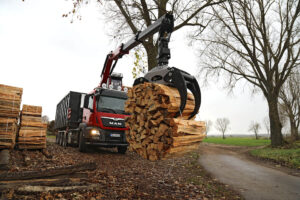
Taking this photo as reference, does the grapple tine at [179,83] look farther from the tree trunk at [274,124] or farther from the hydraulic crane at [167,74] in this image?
the tree trunk at [274,124]

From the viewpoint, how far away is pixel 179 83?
289 centimetres

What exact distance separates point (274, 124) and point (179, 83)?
1672 cm

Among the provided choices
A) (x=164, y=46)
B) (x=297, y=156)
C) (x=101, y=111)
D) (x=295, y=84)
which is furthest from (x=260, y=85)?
(x=164, y=46)

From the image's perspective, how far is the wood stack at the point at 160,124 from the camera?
2.79 m

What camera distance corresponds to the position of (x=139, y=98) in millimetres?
3303

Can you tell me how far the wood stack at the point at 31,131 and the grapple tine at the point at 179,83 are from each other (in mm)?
8396

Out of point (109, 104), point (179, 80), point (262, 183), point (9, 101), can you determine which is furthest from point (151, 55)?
point (9, 101)

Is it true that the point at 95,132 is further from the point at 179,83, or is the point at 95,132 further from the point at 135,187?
the point at 179,83

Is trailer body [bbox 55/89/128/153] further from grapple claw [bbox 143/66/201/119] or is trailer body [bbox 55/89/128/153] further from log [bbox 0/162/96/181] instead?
grapple claw [bbox 143/66/201/119]

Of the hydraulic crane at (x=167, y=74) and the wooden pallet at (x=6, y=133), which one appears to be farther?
the wooden pallet at (x=6, y=133)

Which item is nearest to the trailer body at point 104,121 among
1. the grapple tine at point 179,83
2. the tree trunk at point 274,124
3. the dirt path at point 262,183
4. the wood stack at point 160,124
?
the dirt path at point 262,183

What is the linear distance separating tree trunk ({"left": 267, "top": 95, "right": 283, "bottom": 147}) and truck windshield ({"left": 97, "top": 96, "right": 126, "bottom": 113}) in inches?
530

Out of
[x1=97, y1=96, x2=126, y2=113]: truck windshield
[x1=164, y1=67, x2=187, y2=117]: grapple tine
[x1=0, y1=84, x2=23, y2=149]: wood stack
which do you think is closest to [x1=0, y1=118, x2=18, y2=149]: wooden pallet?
[x1=0, y1=84, x2=23, y2=149]: wood stack

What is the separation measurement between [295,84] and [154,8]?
964 inches
